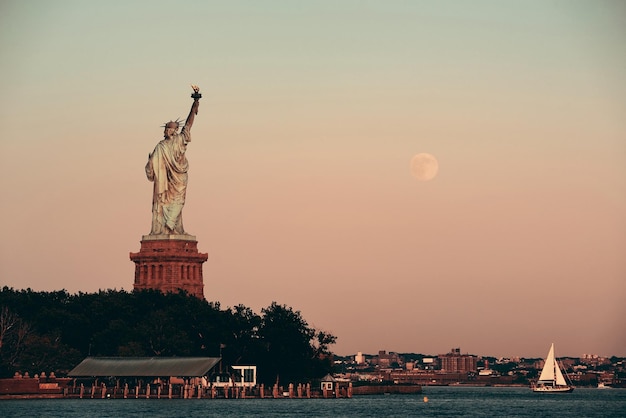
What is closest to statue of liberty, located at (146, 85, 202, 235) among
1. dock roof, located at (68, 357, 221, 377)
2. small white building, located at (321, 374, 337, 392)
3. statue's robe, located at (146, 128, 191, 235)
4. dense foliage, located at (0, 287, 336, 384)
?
statue's robe, located at (146, 128, 191, 235)

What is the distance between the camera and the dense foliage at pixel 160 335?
14862 cm

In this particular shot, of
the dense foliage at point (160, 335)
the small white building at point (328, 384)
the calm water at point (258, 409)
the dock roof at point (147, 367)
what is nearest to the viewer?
the calm water at point (258, 409)

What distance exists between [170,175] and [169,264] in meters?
10.8

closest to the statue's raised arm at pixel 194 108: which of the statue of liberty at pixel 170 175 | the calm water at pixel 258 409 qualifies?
the statue of liberty at pixel 170 175

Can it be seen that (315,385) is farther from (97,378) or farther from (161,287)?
(97,378)

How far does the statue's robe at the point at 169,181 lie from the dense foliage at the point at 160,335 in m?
17.3

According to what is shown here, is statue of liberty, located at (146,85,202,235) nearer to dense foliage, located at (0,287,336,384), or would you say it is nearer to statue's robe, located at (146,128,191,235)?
statue's robe, located at (146,128,191,235)

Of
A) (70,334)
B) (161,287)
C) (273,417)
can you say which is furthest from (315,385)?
(273,417)

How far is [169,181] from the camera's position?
573ft

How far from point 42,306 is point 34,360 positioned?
15.2 m

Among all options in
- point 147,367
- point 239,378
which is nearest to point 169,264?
point 239,378


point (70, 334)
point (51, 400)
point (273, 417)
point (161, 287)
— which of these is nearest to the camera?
point (273, 417)

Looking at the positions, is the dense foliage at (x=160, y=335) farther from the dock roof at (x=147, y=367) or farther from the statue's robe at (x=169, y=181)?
the statue's robe at (x=169, y=181)

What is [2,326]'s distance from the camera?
151625 mm
